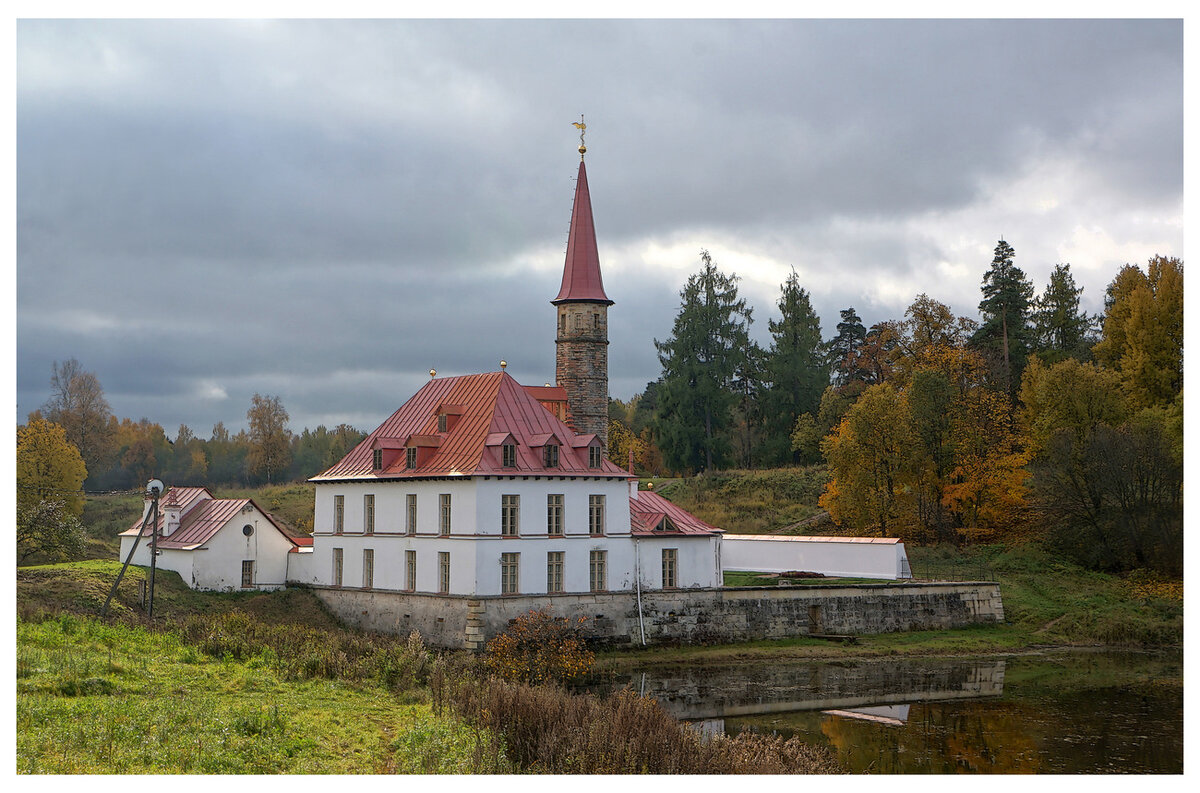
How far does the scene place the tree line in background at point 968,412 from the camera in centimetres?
3447

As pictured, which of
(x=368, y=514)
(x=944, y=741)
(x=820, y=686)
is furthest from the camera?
(x=368, y=514)

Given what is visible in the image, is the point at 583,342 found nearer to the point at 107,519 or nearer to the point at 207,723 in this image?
the point at 207,723

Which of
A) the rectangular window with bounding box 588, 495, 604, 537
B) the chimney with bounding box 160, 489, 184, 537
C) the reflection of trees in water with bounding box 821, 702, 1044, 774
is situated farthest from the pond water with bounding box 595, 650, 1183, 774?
the chimney with bounding box 160, 489, 184, 537

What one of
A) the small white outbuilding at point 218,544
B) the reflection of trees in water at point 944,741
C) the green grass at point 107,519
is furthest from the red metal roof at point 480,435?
the green grass at point 107,519

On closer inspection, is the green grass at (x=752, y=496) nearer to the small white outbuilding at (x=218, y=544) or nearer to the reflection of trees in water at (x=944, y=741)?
the small white outbuilding at (x=218, y=544)

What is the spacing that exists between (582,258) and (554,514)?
14.5 meters

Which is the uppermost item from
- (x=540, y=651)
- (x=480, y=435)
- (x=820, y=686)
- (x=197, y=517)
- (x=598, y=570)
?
(x=480, y=435)

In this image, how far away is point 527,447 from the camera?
→ 35.7m

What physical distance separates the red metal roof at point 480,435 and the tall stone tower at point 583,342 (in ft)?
20.0

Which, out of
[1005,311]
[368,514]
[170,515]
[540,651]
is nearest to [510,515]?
[540,651]

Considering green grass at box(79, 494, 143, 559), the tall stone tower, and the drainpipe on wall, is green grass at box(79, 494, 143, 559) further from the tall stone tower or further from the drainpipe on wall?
the drainpipe on wall

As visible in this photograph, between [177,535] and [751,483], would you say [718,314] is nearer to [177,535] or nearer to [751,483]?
[751,483]

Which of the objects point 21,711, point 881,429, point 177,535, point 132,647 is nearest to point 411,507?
point 177,535

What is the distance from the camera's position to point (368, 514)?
3884cm
